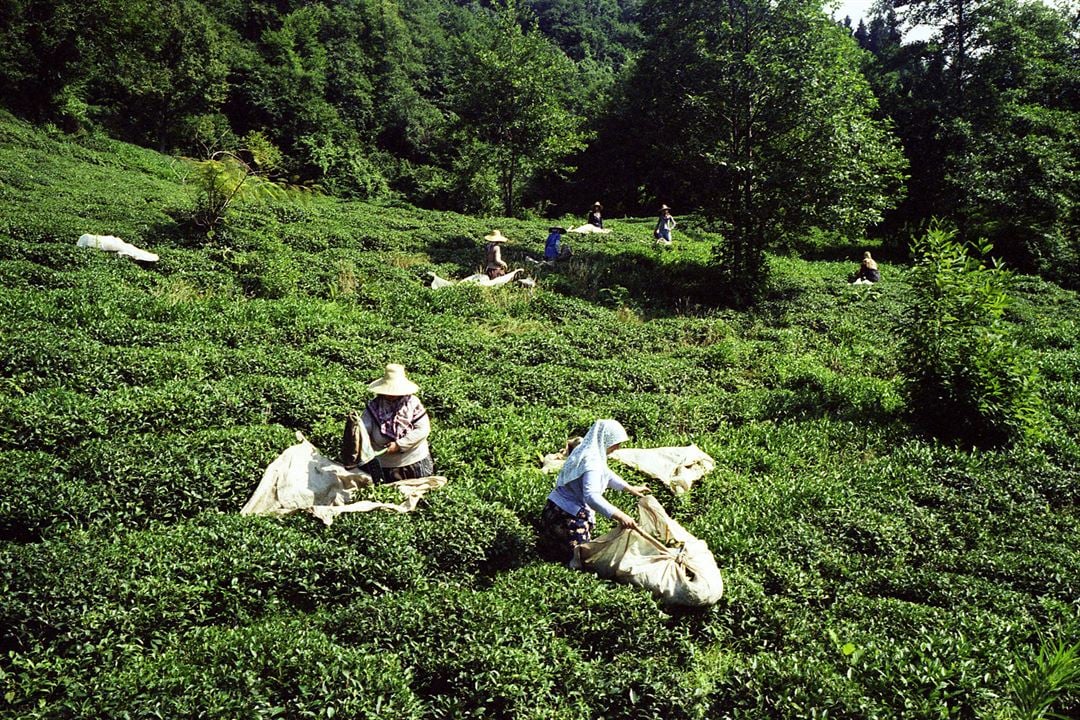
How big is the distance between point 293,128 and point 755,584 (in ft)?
171

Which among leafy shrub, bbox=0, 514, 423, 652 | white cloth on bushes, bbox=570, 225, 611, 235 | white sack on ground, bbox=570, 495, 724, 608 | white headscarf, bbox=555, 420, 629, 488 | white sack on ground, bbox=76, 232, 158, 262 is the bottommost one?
leafy shrub, bbox=0, 514, 423, 652

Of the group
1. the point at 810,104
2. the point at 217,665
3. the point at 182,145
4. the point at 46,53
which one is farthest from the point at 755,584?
the point at 182,145

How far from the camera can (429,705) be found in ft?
14.5

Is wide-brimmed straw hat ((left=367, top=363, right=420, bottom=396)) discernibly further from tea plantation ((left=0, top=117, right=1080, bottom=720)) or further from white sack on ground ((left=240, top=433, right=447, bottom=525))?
tea plantation ((left=0, top=117, right=1080, bottom=720))

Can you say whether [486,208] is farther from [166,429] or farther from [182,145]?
[166,429]

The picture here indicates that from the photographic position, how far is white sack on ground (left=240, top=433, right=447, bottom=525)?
6488 millimetres

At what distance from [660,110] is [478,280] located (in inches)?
863

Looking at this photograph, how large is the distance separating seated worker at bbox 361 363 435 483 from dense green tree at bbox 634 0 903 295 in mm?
12346

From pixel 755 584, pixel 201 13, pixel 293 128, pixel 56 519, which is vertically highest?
pixel 201 13

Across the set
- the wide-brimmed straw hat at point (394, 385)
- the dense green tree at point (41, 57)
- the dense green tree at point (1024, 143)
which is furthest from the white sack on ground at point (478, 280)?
the dense green tree at point (41, 57)

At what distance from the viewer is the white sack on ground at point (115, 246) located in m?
13.7

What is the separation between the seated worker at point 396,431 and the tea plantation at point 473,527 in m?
0.56

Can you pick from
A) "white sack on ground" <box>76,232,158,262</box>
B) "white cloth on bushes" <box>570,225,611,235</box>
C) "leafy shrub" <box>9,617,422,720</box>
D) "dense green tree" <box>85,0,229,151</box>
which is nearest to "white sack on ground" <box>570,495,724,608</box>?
"leafy shrub" <box>9,617,422,720</box>

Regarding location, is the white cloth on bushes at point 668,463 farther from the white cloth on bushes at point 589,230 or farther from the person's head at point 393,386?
the white cloth on bushes at point 589,230
